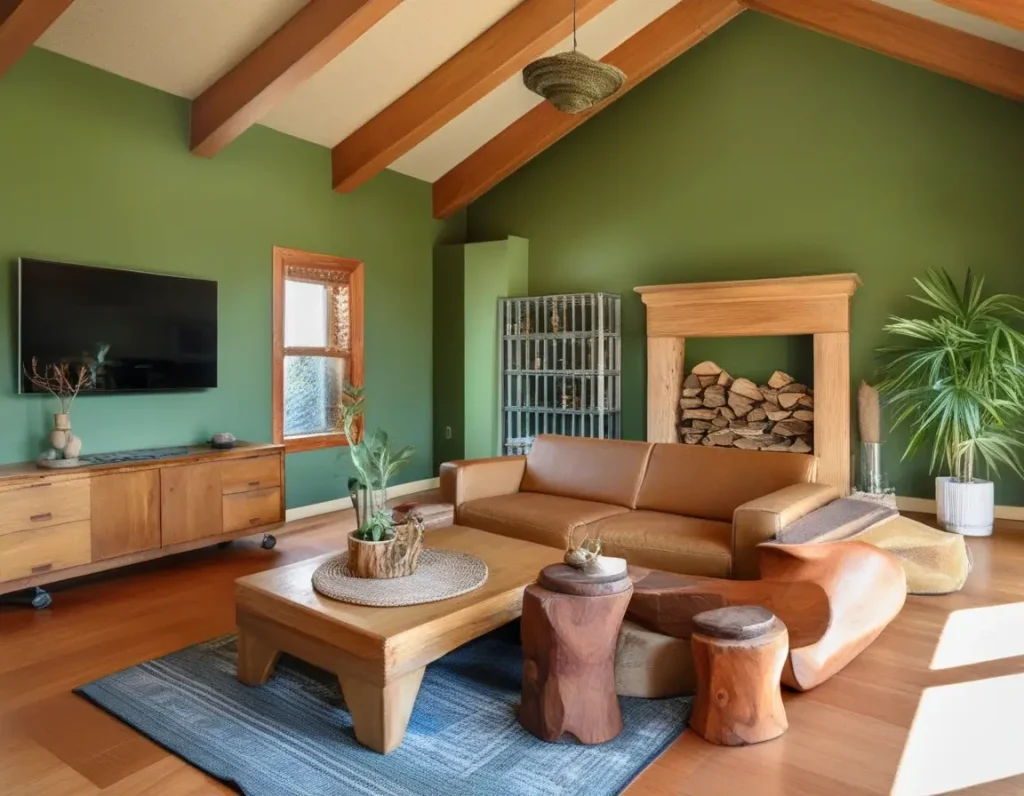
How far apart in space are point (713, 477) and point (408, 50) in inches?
138

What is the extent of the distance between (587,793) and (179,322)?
3.90 meters

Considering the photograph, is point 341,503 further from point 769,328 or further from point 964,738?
point 964,738

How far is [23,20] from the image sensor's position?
346 cm

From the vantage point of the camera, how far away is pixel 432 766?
6.96ft

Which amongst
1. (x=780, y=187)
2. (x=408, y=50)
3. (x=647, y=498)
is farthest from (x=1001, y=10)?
(x=408, y=50)

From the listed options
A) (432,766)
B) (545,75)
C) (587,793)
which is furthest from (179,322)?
(587,793)

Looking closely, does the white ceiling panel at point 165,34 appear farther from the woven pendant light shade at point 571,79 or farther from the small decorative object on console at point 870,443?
the small decorative object on console at point 870,443

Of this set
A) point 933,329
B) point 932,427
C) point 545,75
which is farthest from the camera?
point 932,427

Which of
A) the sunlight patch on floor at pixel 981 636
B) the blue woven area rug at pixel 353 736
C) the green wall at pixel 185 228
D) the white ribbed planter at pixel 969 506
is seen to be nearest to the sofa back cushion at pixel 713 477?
the sunlight patch on floor at pixel 981 636

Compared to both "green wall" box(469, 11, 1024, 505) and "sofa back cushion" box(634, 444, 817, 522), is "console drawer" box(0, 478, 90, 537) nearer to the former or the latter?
"sofa back cushion" box(634, 444, 817, 522)

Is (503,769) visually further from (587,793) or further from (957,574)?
(957,574)

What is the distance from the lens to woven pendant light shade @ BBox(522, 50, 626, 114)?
132 inches

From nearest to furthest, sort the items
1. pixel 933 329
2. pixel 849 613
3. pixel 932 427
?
pixel 849 613, pixel 933 329, pixel 932 427

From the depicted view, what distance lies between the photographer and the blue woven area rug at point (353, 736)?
2043 millimetres
